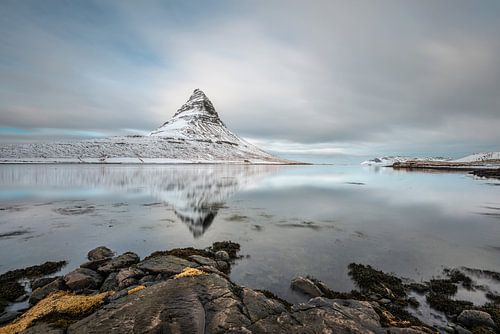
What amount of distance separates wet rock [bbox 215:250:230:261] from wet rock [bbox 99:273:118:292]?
498cm

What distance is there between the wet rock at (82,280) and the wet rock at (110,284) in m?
0.36

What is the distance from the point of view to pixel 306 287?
1048 centimetres

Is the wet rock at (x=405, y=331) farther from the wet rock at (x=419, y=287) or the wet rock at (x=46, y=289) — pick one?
the wet rock at (x=46, y=289)

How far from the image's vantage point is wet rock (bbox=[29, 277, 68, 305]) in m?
9.38

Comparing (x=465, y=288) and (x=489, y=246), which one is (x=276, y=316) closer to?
(x=465, y=288)

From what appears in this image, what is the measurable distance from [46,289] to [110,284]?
2210 mm

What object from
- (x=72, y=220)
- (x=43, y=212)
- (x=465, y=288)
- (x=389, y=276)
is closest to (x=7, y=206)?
(x=43, y=212)

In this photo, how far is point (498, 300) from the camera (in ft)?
33.0

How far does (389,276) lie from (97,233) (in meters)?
18.2

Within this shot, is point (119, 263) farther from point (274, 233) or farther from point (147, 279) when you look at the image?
point (274, 233)

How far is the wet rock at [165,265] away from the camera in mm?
10761

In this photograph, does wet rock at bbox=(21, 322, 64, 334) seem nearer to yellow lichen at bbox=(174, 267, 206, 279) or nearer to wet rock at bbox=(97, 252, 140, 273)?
yellow lichen at bbox=(174, 267, 206, 279)

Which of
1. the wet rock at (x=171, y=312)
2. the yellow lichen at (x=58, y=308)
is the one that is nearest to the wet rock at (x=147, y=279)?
the yellow lichen at (x=58, y=308)

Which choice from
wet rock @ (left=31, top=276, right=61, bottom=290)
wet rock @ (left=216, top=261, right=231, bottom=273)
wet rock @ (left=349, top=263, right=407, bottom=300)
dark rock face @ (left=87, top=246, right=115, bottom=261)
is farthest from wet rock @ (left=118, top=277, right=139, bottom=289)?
wet rock @ (left=349, top=263, right=407, bottom=300)
